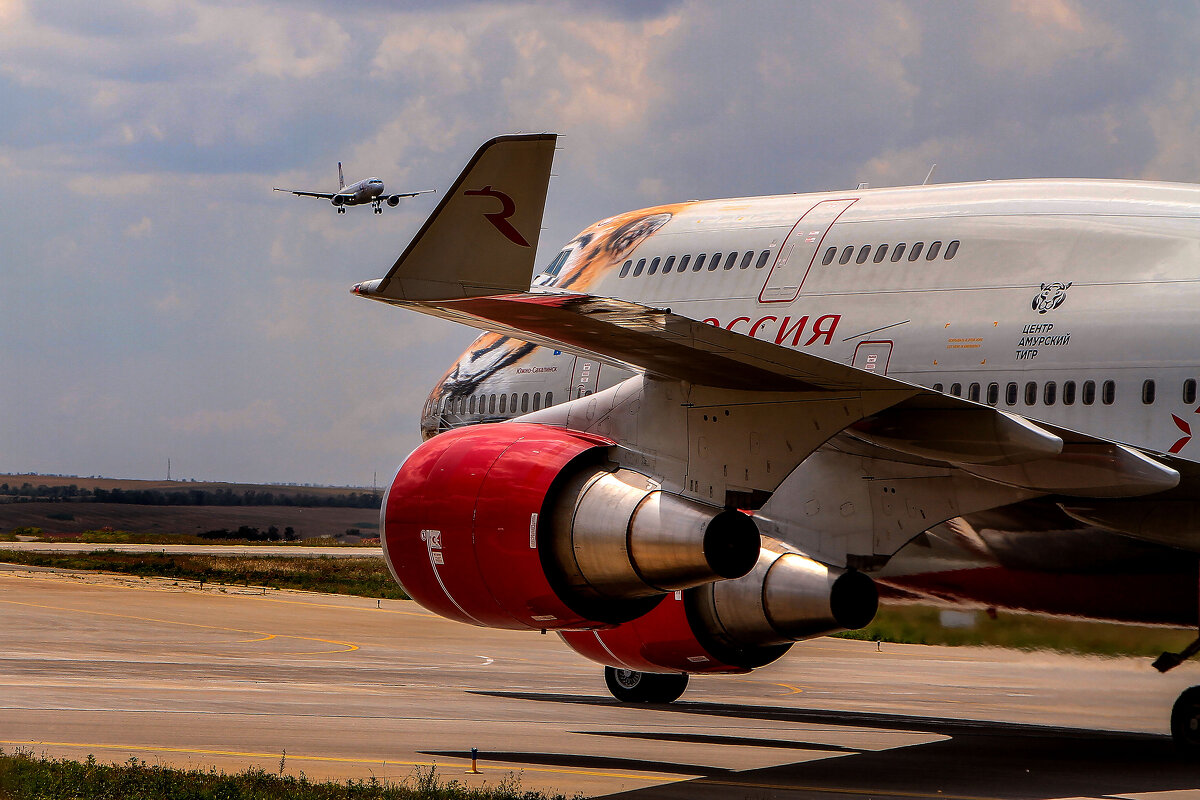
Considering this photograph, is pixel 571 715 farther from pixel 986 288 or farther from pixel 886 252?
pixel 986 288

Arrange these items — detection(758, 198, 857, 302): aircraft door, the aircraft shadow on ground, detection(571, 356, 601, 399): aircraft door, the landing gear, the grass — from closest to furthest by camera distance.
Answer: the grass
the aircraft shadow on ground
detection(758, 198, 857, 302): aircraft door
detection(571, 356, 601, 399): aircraft door
the landing gear

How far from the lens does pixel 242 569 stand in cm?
4944

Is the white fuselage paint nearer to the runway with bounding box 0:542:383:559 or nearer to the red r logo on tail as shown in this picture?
the red r logo on tail

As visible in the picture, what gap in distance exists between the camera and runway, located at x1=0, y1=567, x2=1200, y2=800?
42.8ft

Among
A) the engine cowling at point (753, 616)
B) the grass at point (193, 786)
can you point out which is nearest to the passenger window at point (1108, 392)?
the engine cowling at point (753, 616)

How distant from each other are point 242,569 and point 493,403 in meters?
32.7

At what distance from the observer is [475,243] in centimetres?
995

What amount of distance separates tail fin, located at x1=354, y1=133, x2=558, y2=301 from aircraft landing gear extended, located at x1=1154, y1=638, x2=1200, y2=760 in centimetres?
888

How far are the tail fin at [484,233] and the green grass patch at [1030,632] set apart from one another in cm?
802

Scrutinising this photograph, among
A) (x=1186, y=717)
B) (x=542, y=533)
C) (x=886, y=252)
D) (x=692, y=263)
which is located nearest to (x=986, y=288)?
(x=886, y=252)

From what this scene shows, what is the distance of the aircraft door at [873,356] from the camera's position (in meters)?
14.6

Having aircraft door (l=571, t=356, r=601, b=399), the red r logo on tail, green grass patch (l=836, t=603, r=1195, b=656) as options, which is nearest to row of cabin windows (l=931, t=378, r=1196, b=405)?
green grass patch (l=836, t=603, r=1195, b=656)

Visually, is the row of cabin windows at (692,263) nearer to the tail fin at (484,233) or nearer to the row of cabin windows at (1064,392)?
the row of cabin windows at (1064,392)

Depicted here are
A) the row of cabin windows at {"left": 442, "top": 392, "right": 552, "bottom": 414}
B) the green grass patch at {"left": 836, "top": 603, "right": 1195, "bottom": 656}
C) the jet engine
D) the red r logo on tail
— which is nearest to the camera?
the red r logo on tail
